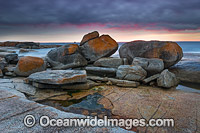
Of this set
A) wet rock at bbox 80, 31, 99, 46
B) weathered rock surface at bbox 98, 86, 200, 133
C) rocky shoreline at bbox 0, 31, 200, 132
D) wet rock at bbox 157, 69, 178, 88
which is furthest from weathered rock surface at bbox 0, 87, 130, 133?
wet rock at bbox 80, 31, 99, 46

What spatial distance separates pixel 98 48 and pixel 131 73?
3.18 meters

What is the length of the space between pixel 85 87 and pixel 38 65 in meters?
2.67

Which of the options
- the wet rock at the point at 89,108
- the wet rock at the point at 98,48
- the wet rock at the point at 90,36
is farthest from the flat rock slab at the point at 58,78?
the wet rock at the point at 90,36

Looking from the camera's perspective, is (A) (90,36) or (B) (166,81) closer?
(B) (166,81)

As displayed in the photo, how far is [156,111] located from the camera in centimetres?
366

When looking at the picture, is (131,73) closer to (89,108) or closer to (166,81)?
Answer: (166,81)

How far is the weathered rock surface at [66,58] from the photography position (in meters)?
7.72

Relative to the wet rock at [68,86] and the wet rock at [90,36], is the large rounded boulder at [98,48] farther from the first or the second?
the wet rock at [68,86]

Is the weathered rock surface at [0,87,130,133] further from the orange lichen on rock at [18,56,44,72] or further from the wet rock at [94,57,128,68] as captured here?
the wet rock at [94,57,128,68]

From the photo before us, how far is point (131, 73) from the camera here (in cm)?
612

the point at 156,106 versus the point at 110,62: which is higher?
the point at 110,62

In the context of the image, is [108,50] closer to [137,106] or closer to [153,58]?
[153,58]

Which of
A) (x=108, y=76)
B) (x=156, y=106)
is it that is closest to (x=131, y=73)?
(x=108, y=76)

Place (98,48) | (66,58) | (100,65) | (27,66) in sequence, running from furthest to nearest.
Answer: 1. (98,48)
2. (66,58)
3. (100,65)
4. (27,66)
